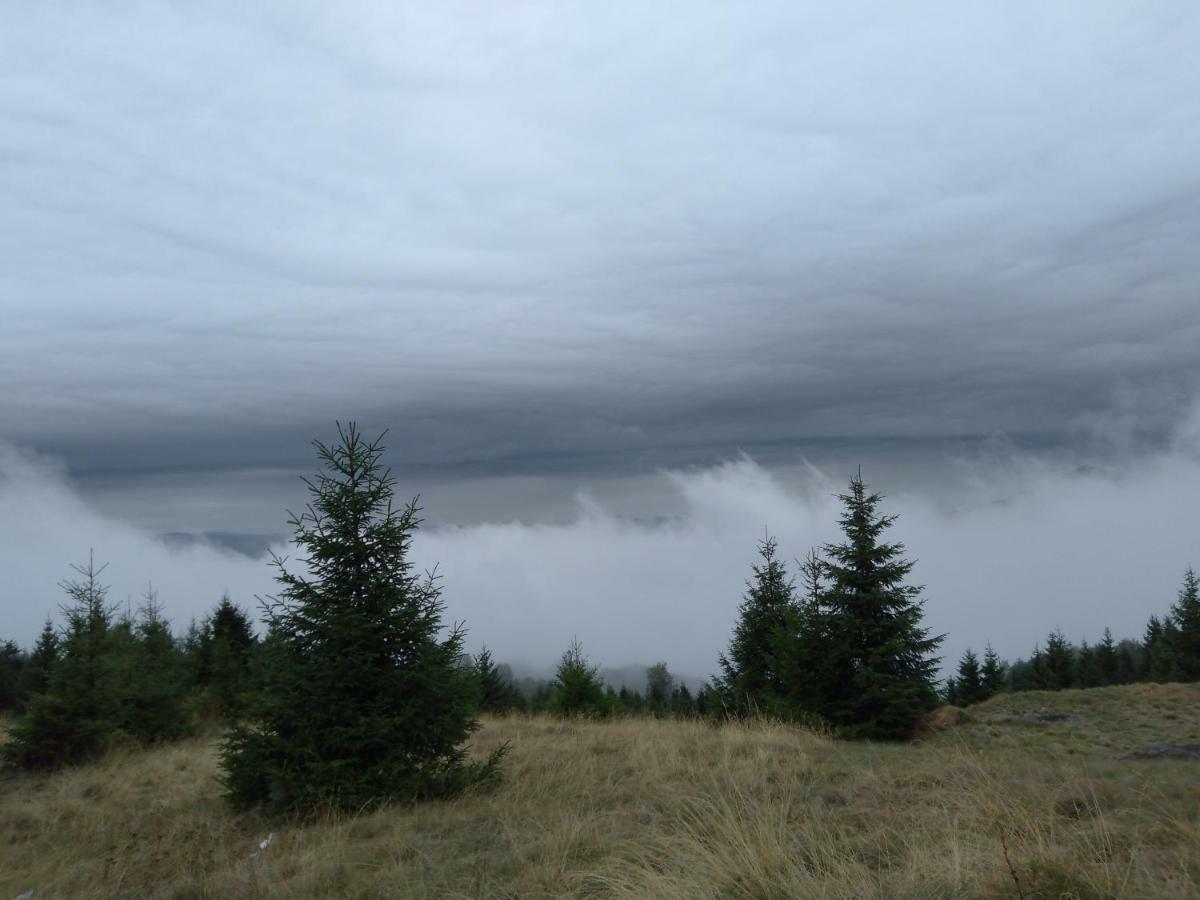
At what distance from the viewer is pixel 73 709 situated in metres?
13.1

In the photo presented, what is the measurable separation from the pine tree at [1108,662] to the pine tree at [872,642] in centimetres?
4771

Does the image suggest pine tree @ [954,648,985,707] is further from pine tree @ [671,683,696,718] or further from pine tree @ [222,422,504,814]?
pine tree @ [222,422,504,814]

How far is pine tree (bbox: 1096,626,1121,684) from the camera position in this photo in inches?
2221

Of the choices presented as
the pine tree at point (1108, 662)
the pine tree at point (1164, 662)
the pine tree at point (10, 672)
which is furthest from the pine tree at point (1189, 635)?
the pine tree at point (10, 672)

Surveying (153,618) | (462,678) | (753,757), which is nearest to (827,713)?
(753,757)

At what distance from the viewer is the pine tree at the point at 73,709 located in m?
13.0

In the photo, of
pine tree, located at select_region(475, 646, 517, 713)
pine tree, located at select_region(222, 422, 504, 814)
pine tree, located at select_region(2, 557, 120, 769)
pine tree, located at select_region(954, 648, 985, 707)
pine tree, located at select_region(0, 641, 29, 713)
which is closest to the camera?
pine tree, located at select_region(222, 422, 504, 814)

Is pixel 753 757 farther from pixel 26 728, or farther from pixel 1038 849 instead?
pixel 26 728

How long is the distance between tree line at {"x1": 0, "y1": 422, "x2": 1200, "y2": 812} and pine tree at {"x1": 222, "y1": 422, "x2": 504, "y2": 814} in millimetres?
18

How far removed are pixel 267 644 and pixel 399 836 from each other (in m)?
3.22

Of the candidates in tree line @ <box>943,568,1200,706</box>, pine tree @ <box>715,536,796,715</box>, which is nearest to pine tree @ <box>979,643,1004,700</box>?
tree line @ <box>943,568,1200,706</box>

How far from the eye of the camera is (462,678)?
8938mm

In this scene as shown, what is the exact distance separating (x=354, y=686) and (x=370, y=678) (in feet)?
0.62

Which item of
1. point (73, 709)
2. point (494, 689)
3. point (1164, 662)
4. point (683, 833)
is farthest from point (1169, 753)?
point (1164, 662)
